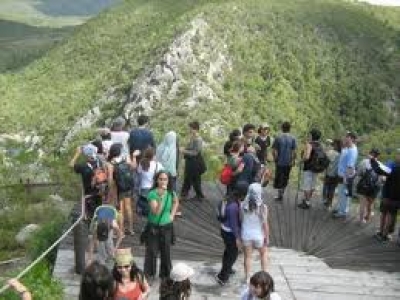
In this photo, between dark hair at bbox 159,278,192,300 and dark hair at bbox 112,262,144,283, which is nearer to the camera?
dark hair at bbox 159,278,192,300

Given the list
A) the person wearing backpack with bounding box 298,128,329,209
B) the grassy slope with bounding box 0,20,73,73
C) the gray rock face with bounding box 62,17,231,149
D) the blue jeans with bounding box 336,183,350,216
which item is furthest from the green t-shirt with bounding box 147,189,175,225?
the grassy slope with bounding box 0,20,73,73

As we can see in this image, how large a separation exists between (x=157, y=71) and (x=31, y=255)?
45.6 m

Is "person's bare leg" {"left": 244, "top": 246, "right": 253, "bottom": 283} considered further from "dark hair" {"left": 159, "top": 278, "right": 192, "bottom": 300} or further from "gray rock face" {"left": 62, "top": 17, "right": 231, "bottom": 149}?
"gray rock face" {"left": 62, "top": 17, "right": 231, "bottom": 149}

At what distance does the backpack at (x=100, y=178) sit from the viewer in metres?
11.5

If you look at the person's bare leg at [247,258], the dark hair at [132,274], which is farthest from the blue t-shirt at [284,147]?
the dark hair at [132,274]

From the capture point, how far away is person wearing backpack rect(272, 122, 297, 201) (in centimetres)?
1477

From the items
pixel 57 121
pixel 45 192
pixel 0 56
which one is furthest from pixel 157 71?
pixel 0 56

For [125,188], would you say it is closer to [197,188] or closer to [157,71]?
[197,188]

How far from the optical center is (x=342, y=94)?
65.0m

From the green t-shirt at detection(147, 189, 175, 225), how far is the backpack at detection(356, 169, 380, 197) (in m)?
5.35

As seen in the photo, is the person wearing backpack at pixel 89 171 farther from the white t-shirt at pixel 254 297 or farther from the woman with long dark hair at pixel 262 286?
the woman with long dark hair at pixel 262 286

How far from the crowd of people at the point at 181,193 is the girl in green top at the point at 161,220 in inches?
0.6

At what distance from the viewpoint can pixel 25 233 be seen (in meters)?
15.8

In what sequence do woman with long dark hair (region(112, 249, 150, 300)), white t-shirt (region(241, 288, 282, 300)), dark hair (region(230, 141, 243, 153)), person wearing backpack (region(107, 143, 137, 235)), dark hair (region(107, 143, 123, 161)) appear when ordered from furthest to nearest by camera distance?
dark hair (region(230, 141, 243, 153)), person wearing backpack (region(107, 143, 137, 235)), dark hair (region(107, 143, 123, 161)), woman with long dark hair (region(112, 249, 150, 300)), white t-shirt (region(241, 288, 282, 300))
